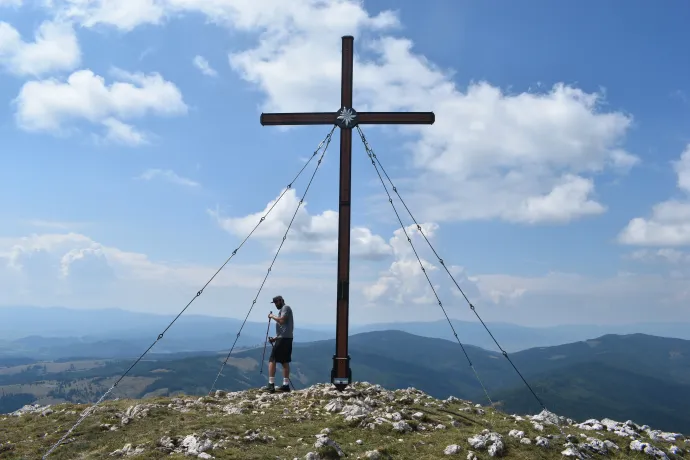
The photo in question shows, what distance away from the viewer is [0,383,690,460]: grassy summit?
12945mm

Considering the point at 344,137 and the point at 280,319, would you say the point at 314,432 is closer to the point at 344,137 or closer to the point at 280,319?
the point at 280,319

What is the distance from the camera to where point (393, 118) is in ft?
66.6

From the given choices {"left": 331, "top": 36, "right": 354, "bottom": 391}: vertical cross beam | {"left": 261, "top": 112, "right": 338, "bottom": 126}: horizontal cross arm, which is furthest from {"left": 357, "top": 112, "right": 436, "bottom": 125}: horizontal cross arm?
{"left": 261, "top": 112, "right": 338, "bottom": 126}: horizontal cross arm

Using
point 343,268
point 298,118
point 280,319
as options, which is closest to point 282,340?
point 280,319

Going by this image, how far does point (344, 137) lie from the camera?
19.8 m

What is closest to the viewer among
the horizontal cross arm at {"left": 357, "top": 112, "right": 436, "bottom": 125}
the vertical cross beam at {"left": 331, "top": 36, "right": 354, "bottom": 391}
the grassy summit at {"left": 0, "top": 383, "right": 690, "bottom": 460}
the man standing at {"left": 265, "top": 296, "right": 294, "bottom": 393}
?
the grassy summit at {"left": 0, "top": 383, "right": 690, "bottom": 460}

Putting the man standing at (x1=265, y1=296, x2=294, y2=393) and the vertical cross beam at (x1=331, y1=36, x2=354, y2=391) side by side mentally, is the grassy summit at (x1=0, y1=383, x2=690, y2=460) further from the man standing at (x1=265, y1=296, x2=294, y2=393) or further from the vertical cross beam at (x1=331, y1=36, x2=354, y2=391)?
the man standing at (x1=265, y1=296, x2=294, y2=393)

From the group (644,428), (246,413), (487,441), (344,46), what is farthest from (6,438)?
(644,428)

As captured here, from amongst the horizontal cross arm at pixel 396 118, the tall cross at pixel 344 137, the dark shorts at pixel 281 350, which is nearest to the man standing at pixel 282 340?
the dark shorts at pixel 281 350

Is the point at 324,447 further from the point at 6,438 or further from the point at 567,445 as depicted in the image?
the point at 6,438

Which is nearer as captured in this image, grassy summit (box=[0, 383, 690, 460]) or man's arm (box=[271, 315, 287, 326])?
grassy summit (box=[0, 383, 690, 460])

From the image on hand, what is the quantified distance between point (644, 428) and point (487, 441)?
10.2 meters

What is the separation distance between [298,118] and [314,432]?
1281cm

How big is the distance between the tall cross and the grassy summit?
143 centimetres
